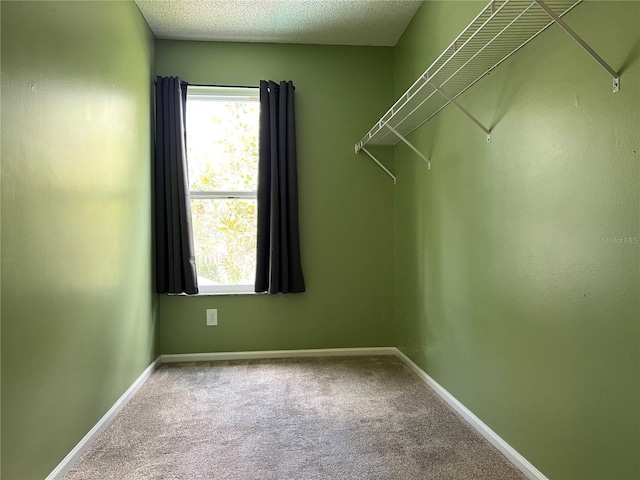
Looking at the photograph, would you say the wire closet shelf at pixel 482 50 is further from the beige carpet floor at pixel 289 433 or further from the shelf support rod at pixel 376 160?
the beige carpet floor at pixel 289 433

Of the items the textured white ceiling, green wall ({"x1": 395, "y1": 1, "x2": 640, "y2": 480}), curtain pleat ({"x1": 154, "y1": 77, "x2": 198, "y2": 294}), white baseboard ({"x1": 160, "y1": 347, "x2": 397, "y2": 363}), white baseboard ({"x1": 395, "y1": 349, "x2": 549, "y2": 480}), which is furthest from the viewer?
white baseboard ({"x1": 160, "y1": 347, "x2": 397, "y2": 363})

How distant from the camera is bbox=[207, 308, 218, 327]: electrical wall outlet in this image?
9.86 ft

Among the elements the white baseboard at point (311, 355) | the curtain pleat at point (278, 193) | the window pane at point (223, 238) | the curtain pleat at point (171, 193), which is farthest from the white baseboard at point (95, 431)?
the curtain pleat at point (278, 193)

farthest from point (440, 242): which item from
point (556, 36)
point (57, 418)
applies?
point (57, 418)

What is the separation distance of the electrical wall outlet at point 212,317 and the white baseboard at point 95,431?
531 mm

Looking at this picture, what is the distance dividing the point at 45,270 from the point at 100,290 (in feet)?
1.58

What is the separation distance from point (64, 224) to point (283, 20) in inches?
78.3

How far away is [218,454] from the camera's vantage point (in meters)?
1.68

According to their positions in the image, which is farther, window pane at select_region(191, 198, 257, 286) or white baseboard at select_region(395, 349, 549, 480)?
window pane at select_region(191, 198, 257, 286)

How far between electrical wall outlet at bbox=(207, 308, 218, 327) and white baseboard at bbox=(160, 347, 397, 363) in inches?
9.0

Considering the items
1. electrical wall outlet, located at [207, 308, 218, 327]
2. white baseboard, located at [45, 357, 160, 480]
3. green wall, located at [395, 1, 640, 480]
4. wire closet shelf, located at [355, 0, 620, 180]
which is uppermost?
wire closet shelf, located at [355, 0, 620, 180]

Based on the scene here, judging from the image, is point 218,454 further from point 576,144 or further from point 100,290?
point 576,144

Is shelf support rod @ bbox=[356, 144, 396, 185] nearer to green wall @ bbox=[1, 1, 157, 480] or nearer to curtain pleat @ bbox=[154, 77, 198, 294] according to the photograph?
curtain pleat @ bbox=[154, 77, 198, 294]

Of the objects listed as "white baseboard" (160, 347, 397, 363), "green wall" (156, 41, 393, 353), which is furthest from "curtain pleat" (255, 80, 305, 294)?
"white baseboard" (160, 347, 397, 363)
